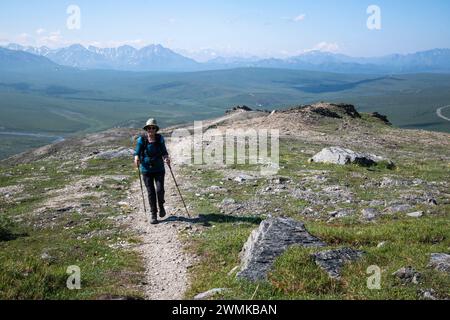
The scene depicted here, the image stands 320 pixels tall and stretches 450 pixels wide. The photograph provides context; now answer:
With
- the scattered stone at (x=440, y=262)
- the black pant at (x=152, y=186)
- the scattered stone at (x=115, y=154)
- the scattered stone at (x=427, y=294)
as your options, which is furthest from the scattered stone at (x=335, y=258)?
the scattered stone at (x=115, y=154)

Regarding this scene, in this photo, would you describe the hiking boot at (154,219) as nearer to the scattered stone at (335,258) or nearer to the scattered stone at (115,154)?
the scattered stone at (335,258)

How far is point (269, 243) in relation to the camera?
12320 mm

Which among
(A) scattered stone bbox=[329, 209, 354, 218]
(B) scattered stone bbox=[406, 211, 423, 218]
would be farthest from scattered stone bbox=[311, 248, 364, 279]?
(B) scattered stone bbox=[406, 211, 423, 218]

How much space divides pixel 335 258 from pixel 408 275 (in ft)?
6.05

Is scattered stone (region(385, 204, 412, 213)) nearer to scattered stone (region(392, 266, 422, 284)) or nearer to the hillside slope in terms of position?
the hillside slope

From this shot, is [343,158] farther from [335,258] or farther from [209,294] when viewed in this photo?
[209,294]

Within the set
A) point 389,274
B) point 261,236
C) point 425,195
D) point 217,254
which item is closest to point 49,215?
point 217,254

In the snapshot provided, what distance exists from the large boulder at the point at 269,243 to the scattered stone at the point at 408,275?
98.1 inches

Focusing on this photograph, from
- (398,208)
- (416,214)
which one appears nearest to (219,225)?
(398,208)

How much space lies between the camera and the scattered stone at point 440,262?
10891mm

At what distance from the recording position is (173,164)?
32375 millimetres

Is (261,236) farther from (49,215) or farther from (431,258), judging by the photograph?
(49,215)

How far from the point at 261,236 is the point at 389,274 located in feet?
11.8

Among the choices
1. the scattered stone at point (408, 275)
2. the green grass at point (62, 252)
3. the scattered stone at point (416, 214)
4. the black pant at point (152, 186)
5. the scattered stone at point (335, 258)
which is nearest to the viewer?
the scattered stone at point (408, 275)
